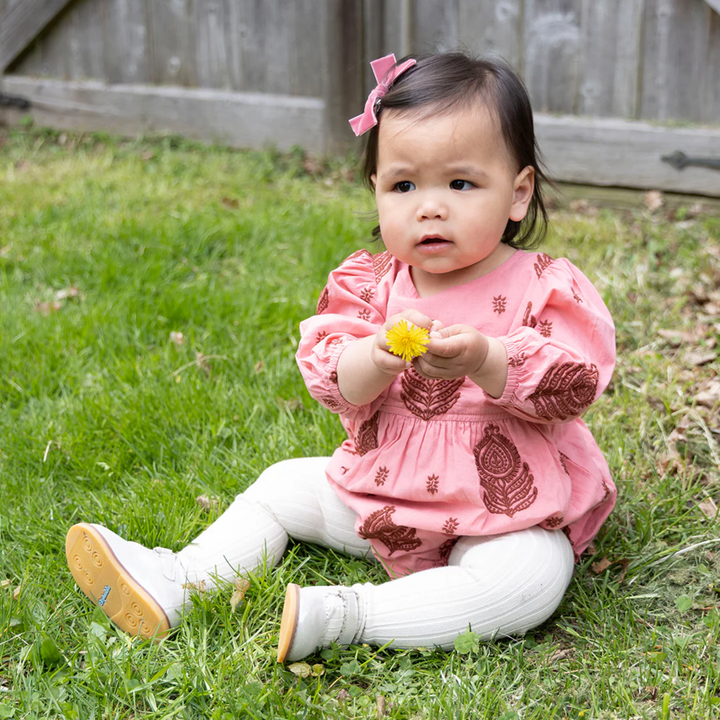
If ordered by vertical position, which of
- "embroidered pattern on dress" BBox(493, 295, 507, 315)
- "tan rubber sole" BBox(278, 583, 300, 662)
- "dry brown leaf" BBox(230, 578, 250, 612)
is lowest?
"dry brown leaf" BBox(230, 578, 250, 612)

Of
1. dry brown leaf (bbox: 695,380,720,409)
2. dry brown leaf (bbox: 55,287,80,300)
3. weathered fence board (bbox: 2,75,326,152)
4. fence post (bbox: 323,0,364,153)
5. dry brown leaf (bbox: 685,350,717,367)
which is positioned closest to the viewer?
dry brown leaf (bbox: 695,380,720,409)

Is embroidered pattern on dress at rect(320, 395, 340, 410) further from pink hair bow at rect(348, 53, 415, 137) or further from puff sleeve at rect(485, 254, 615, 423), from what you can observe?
pink hair bow at rect(348, 53, 415, 137)

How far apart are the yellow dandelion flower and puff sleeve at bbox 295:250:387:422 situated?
28 cm

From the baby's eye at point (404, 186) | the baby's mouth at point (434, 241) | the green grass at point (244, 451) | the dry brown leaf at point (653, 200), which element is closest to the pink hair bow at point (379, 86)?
the baby's eye at point (404, 186)

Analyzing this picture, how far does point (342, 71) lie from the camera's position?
205 inches

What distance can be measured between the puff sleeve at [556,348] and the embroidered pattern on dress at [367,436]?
28 centimetres

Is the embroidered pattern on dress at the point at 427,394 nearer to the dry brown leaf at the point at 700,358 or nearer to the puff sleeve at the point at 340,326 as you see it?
the puff sleeve at the point at 340,326

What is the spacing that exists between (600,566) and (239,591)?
2.74 ft

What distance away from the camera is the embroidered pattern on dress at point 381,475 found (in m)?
1.91

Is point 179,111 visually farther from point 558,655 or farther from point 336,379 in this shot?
point 558,655

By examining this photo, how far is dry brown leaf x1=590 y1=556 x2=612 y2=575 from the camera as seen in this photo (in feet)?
6.66

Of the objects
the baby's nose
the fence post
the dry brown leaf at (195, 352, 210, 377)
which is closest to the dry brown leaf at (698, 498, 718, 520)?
the baby's nose

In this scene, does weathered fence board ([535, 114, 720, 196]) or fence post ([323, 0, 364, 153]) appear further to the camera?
fence post ([323, 0, 364, 153])

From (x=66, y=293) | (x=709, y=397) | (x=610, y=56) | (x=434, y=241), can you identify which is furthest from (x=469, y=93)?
(x=610, y=56)
